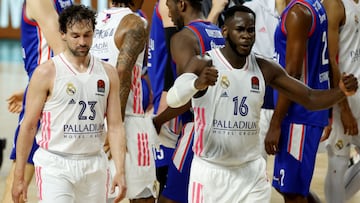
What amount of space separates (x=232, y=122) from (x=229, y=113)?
0.06m

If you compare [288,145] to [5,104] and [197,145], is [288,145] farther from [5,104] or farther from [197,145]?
[5,104]

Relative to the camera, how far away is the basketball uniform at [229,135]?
5.38 meters

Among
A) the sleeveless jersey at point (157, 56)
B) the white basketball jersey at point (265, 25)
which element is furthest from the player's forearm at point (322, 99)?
the white basketball jersey at point (265, 25)

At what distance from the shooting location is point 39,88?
5.20 m

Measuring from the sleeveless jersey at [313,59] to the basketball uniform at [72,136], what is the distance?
5.32 feet

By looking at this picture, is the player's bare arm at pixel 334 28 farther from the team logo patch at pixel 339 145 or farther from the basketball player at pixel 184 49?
the basketball player at pixel 184 49

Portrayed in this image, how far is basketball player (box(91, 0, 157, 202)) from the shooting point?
6.39m

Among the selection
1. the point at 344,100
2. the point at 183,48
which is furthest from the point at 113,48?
the point at 344,100

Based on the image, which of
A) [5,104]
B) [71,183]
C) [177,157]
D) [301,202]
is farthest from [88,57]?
[5,104]

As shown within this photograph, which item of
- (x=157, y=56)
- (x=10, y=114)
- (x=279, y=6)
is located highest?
(x=279, y=6)

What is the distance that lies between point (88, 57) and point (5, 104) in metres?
8.93

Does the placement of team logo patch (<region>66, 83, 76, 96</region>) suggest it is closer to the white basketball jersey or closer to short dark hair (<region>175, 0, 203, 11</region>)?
short dark hair (<region>175, 0, 203, 11</region>)

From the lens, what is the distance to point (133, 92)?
657 centimetres

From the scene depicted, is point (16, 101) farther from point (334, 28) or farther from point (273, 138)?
point (334, 28)
